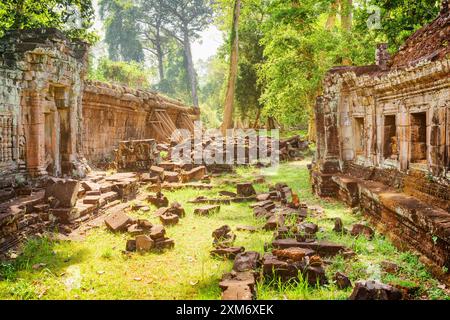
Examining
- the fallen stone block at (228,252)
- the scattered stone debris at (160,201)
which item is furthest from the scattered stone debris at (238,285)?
the scattered stone debris at (160,201)

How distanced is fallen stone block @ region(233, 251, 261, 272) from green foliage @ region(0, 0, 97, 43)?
34.6 feet

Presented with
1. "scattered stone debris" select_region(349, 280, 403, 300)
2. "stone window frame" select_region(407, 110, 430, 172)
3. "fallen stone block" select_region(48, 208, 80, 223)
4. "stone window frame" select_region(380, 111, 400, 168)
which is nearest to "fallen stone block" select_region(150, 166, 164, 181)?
"fallen stone block" select_region(48, 208, 80, 223)

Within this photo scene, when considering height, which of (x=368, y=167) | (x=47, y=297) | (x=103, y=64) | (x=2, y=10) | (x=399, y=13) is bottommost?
(x=47, y=297)

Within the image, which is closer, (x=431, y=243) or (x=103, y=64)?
(x=431, y=243)

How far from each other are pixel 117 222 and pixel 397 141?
5.30m

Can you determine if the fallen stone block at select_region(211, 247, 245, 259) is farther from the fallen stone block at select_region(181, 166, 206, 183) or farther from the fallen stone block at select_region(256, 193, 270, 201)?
the fallen stone block at select_region(181, 166, 206, 183)

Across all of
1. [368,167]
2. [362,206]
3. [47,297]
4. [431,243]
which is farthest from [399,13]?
[47,297]

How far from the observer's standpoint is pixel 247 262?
14.5 ft

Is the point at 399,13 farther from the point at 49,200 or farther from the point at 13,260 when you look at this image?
the point at 13,260

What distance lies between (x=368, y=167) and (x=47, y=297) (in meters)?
6.47

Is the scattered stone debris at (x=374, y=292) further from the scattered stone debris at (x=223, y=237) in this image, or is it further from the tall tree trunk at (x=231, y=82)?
the tall tree trunk at (x=231, y=82)

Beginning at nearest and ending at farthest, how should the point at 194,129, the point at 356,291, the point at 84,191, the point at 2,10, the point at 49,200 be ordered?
the point at 356,291
the point at 49,200
the point at 84,191
the point at 2,10
the point at 194,129

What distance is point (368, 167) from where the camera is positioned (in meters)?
7.75

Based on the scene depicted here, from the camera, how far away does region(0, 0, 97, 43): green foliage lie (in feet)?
38.3
